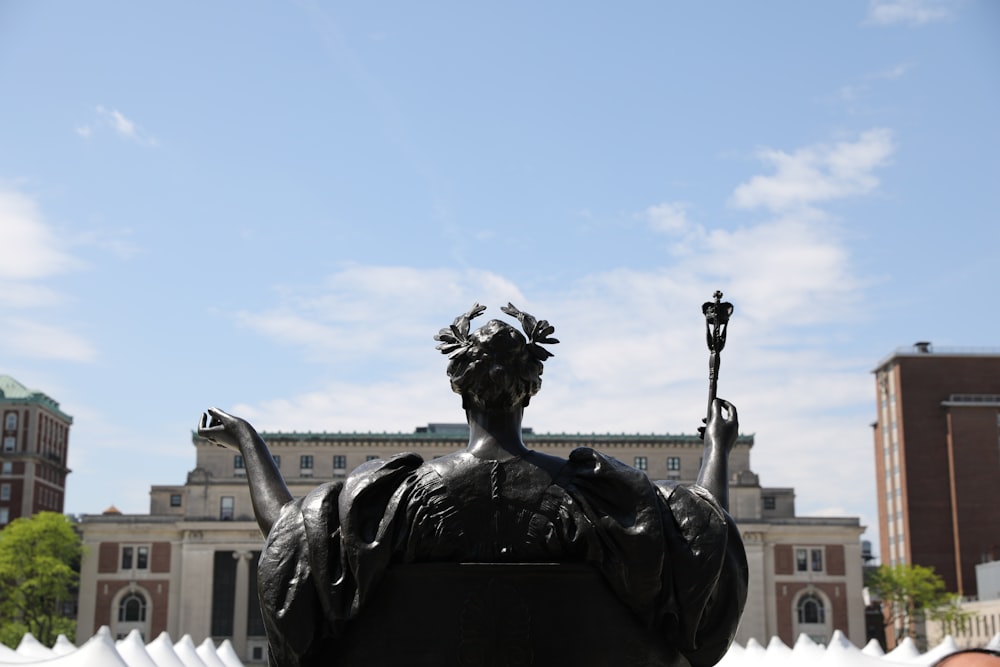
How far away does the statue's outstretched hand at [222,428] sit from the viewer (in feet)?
14.6

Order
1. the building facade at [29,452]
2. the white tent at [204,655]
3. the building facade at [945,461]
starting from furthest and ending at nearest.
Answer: the building facade at [29,452] → the building facade at [945,461] → the white tent at [204,655]

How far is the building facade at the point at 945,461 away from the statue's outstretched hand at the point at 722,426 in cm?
8745

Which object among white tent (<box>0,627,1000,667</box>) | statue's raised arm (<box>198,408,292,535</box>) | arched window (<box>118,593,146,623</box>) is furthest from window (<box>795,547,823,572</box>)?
statue's raised arm (<box>198,408,292,535</box>)

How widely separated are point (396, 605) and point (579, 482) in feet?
2.25

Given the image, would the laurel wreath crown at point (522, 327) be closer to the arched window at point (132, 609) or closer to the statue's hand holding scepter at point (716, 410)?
the statue's hand holding scepter at point (716, 410)

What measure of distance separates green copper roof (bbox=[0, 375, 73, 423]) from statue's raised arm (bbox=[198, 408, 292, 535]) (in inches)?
4282

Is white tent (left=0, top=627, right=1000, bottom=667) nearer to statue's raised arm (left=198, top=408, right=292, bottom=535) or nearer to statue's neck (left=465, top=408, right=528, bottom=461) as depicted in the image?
statue's raised arm (left=198, top=408, right=292, bottom=535)

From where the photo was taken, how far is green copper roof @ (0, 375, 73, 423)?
106637 millimetres

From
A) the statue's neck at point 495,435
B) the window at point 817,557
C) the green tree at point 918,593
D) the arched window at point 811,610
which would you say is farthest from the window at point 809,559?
the statue's neck at point 495,435

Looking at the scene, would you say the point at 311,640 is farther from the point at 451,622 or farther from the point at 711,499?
the point at 711,499

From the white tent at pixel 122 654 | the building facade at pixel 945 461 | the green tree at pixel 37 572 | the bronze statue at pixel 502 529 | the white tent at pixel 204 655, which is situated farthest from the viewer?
the building facade at pixel 945 461

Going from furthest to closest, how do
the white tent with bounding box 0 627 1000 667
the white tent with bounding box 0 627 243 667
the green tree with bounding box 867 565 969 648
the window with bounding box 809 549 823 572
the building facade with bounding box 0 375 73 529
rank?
the building facade with bounding box 0 375 73 529 < the window with bounding box 809 549 823 572 < the green tree with bounding box 867 565 969 648 < the white tent with bounding box 0 627 1000 667 < the white tent with bounding box 0 627 243 667

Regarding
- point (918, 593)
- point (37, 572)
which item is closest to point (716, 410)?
point (37, 572)

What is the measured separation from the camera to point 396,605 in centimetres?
385
